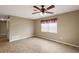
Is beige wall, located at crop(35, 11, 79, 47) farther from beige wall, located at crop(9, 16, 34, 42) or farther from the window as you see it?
beige wall, located at crop(9, 16, 34, 42)

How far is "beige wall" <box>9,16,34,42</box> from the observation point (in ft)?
17.6

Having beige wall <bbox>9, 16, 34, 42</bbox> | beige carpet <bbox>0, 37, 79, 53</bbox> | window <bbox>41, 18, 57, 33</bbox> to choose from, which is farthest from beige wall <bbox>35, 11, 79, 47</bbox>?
beige wall <bbox>9, 16, 34, 42</bbox>

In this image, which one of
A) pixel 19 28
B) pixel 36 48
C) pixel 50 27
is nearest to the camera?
pixel 36 48

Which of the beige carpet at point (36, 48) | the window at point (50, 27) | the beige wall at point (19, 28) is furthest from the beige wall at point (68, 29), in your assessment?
the beige wall at point (19, 28)

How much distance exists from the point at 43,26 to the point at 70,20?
9.25 feet

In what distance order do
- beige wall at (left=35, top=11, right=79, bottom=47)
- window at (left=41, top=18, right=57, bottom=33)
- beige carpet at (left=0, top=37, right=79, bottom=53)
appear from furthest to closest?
window at (left=41, top=18, right=57, bottom=33) → beige wall at (left=35, top=11, right=79, bottom=47) → beige carpet at (left=0, top=37, right=79, bottom=53)

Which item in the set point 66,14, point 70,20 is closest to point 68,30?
point 70,20

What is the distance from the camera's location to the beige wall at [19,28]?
5.37 meters

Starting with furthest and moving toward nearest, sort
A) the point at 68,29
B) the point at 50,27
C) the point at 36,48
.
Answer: the point at 50,27 < the point at 68,29 < the point at 36,48

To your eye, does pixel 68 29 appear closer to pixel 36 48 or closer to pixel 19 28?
pixel 36 48

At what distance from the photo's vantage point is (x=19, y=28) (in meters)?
6.05

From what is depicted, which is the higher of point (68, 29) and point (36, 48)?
point (68, 29)

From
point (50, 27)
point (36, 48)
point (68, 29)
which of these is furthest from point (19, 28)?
point (68, 29)

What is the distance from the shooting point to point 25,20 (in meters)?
6.77
